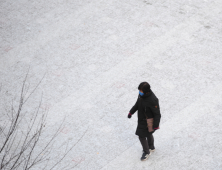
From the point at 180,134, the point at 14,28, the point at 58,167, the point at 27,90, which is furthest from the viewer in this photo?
the point at 14,28

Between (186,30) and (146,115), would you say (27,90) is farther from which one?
(186,30)

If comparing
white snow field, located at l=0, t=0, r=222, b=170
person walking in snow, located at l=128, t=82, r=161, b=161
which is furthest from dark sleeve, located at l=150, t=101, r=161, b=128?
white snow field, located at l=0, t=0, r=222, b=170

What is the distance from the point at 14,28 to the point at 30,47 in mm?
1194

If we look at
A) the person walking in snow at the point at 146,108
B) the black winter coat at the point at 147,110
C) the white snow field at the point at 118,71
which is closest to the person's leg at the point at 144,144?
the person walking in snow at the point at 146,108

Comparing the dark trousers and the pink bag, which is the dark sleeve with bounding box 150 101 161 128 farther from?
the dark trousers

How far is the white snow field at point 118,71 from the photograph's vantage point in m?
5.12

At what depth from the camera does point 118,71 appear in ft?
23.1

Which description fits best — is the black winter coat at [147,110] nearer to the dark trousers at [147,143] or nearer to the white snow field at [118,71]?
the dark trousers at [147,143]

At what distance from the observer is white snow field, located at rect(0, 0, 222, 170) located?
5125 millimetres

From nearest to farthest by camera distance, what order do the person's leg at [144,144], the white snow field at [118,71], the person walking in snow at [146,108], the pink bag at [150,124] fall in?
1. the person walking in snow at [146,108]
2. the pink bag at [150,124]
3. the person's leg at [144,144]
4. the white snow field at [118,71]

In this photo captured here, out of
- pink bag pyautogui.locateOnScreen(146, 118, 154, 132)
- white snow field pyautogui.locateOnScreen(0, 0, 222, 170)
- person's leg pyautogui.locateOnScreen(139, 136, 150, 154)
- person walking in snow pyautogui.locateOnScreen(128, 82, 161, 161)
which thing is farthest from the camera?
white snow field pyautogui.locateOnScreen(0, 0, 222, 170)

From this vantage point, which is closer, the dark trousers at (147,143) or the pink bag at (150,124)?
the pink bag at (150,124)

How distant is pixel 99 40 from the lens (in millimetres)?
7973

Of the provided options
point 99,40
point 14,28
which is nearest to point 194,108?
point 99,40
